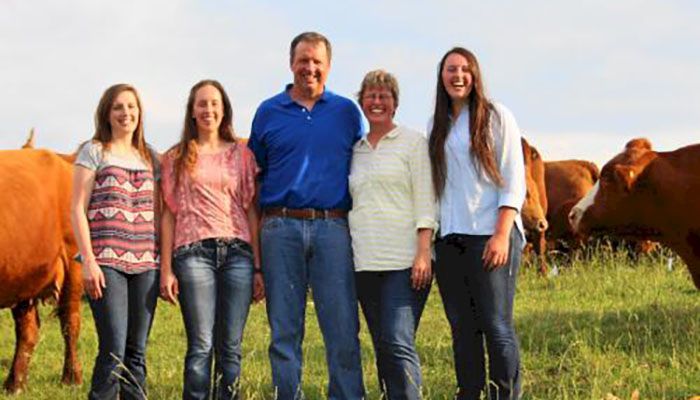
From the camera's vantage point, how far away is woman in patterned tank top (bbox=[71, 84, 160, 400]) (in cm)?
586

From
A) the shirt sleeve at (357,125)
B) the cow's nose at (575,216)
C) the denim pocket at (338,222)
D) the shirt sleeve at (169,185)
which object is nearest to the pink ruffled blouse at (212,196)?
the shirt sleeve at (169,185)

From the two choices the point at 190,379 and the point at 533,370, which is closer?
the point at 190,379

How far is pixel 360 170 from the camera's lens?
5934 millimetres

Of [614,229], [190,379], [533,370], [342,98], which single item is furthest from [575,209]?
[190,379]

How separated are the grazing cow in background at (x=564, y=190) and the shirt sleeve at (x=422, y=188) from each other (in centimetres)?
1389

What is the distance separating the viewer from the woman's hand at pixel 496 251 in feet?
18.4

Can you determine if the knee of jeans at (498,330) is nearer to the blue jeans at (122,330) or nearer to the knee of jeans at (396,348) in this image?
the knee of jeans at (396,348)

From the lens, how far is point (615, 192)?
10.3 meters

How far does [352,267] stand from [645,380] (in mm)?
3084

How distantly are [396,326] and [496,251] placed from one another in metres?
0.71

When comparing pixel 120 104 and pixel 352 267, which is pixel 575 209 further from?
pixel 120 104

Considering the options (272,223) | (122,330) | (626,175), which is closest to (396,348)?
(272,223)

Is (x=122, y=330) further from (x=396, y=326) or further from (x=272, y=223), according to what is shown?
(x=396, y=326)

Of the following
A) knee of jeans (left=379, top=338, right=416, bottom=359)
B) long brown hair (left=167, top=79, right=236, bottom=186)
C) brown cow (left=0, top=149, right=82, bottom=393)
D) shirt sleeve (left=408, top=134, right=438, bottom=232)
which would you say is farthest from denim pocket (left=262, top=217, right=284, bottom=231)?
brown cow (left=0, top=149, right=82, bottom=393)
